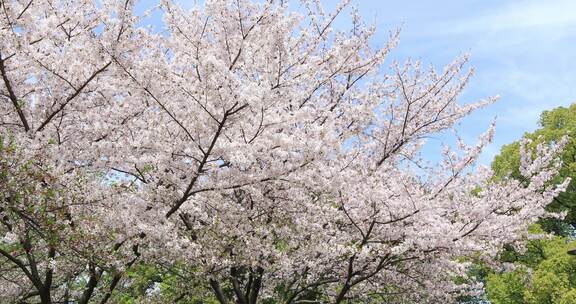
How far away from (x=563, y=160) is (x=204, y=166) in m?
19.5

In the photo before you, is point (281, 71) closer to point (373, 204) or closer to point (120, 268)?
point (373, 204)

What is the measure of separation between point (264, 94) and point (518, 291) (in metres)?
16.3

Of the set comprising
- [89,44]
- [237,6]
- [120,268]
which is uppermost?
[237,6]

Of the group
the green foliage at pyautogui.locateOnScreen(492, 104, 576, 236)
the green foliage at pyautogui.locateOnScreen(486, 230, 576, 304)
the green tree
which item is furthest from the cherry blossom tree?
the green foliage at pyautogui.locateOnScreen(492, 104, 576, 236)

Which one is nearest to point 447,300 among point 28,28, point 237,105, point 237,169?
point 237,169

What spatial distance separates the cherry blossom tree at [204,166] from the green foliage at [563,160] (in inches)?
540

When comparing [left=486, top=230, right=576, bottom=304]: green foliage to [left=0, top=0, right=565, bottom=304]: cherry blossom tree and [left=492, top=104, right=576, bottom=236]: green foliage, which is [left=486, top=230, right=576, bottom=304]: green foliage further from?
[left=0, top=0, right=565, bottom=304]: cherry blossom tree

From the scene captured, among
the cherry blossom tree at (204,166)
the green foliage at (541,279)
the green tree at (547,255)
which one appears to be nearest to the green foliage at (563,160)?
the green tree at (547,255)

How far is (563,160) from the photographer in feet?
72.5

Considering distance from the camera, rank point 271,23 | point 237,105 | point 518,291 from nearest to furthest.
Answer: point 237,105 < point 271,23 < point 518,291

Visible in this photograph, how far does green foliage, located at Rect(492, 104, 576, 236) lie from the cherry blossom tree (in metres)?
13.7

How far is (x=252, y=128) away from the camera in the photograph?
6.93m

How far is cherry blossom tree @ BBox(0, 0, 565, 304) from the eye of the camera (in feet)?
22.1

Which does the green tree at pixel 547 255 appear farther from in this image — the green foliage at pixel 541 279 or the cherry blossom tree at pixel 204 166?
the cherry blossom tree at pixel 204 166
